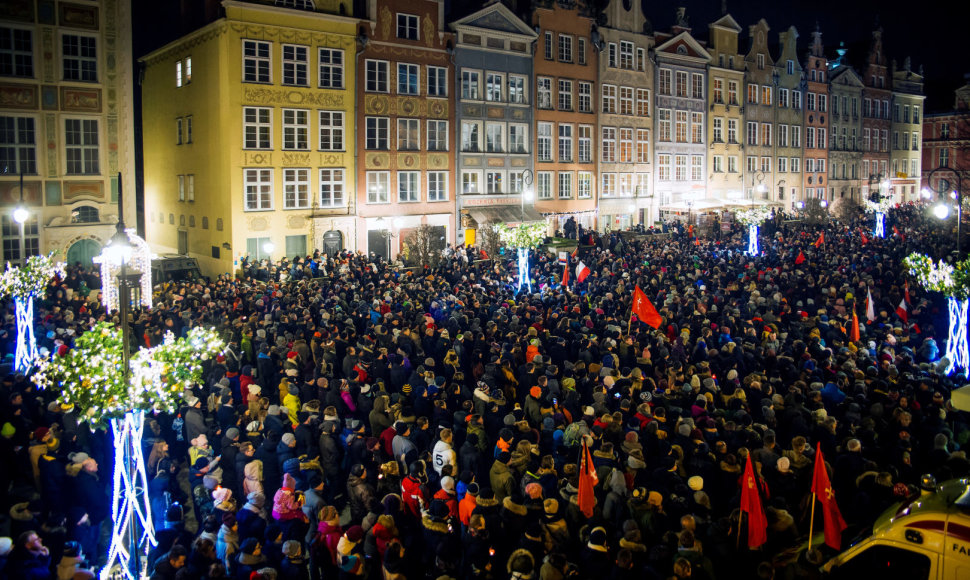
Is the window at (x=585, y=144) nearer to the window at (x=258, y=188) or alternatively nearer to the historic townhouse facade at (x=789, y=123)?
the historic townhouse facade at (x=789, y=123)

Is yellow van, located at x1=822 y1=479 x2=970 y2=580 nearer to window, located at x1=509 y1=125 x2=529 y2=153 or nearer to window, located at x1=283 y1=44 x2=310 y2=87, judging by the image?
window, located at x1=283 y1=44 x2=310 y2=87

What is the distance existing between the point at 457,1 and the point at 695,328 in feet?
98.6

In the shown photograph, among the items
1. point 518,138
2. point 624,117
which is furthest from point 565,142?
point 624,117

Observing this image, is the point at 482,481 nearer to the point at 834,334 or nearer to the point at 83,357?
the point at 83,357

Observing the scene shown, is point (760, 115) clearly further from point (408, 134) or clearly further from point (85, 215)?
point (85, 215)

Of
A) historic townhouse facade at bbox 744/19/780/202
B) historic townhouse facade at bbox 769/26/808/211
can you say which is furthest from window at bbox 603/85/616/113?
historic townhouse facade at bbox 769/26/808/211

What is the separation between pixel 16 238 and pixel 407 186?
16.9 metres

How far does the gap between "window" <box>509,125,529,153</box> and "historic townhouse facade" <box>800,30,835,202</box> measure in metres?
28.5

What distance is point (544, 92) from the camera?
43.9 metres

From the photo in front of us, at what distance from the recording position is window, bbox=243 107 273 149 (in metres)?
32.8

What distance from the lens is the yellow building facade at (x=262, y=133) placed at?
32.5 m

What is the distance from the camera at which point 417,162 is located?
126 ft

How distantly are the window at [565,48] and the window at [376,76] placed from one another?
12231 millimetres

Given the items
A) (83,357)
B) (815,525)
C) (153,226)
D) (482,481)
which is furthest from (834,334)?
(153,226)
